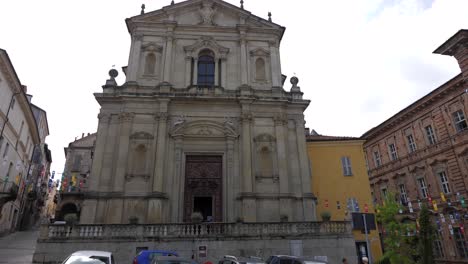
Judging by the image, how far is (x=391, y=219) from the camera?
870 inches

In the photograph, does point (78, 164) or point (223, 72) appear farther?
point (78, 164)

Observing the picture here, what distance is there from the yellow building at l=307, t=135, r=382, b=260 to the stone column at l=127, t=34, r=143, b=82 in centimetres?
1386

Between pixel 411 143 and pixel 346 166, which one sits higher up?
pixel 411 143

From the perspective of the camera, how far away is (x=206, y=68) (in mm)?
23688

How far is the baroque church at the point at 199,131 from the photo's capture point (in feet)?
60.6

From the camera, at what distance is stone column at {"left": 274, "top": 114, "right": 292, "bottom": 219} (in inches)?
738

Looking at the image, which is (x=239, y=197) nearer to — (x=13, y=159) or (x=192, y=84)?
(x=192, y=84)

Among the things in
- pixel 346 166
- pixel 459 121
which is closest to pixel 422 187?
pixel 459 121

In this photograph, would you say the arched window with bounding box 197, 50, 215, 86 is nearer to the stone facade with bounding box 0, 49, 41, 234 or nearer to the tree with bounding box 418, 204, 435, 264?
the stone facade with bounding box 0, 49, 41, 234

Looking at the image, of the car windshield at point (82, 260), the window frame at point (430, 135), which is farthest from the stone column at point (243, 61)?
the window frame at point (430, 135)

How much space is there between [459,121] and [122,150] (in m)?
25.0

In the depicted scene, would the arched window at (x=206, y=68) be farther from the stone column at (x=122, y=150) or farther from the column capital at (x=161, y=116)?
the stone column at (x=122, y=150)

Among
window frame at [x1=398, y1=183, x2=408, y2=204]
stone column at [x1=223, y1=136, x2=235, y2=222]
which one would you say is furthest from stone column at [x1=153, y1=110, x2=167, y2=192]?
window frame at [x1=398, y1=183, x2=408, y2=204]

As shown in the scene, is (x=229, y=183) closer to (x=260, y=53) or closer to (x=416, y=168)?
(x=260, y=53)
